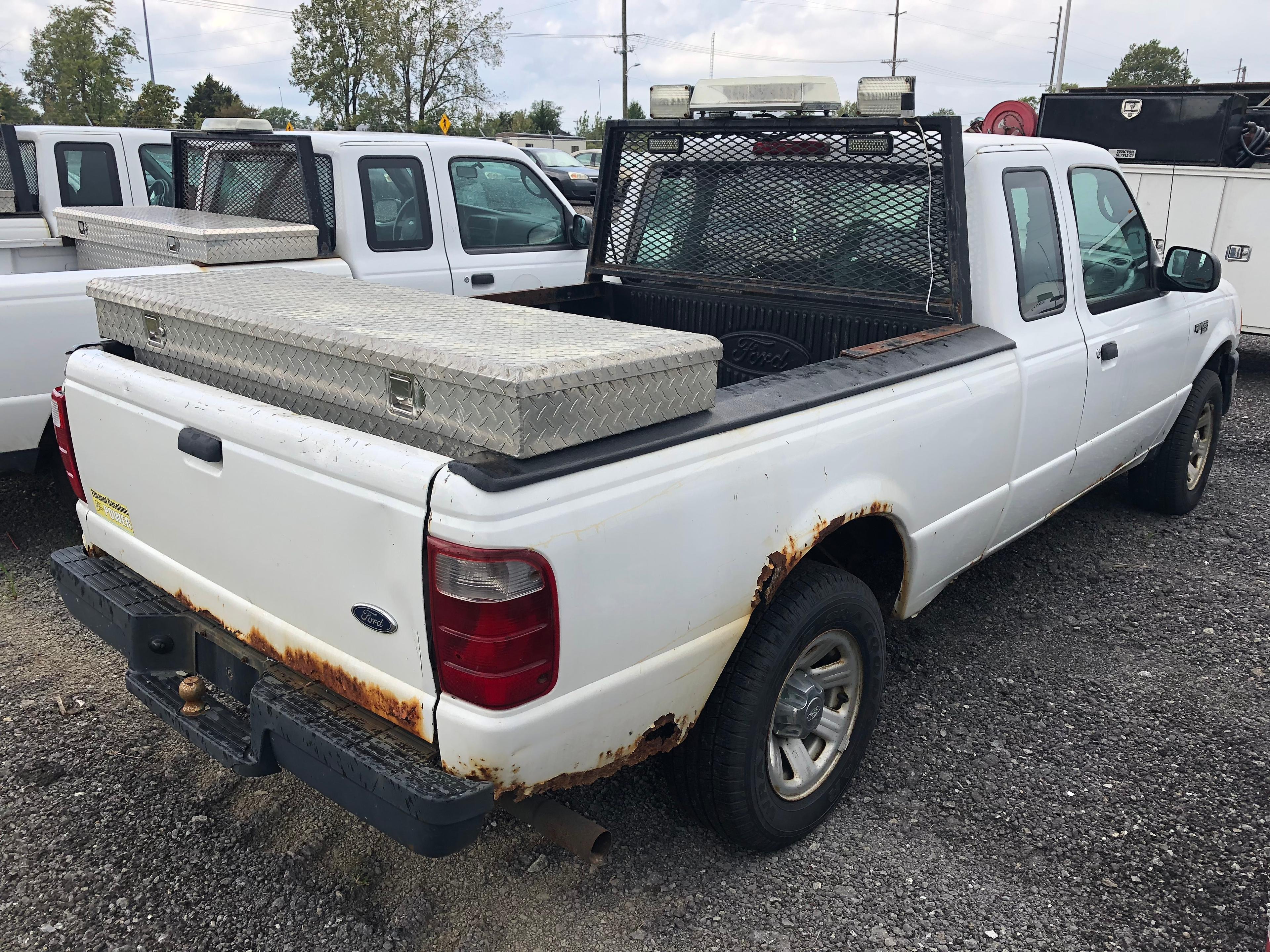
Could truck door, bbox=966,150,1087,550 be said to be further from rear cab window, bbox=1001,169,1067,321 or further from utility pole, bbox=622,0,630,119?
utility pole, bbox=622,0,630,119

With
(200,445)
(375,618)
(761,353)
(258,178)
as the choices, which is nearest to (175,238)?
(258,178)

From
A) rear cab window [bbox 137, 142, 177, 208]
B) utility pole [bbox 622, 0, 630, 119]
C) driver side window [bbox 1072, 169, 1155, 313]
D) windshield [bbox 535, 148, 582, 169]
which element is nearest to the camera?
driver side window [bbox 1072, 169, 1155, 313]

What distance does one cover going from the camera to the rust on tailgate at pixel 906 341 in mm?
2986

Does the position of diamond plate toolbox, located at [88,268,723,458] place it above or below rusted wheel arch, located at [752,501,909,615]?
above

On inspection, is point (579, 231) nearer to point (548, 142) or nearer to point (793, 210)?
point (793, 210)

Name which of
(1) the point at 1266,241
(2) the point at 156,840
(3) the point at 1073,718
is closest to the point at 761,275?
(3) the point at 1073,718

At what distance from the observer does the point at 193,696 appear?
8.38 feet

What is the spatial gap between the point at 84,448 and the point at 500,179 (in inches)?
165

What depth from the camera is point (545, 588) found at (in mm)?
1957

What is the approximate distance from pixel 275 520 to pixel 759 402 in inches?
45.8

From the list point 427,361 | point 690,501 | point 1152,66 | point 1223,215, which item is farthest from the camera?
point 1152,66

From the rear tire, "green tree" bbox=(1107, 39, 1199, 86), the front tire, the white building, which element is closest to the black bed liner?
the front tire

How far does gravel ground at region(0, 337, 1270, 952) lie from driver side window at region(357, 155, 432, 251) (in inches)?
112

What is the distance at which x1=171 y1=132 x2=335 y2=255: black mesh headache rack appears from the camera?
5777 mm
